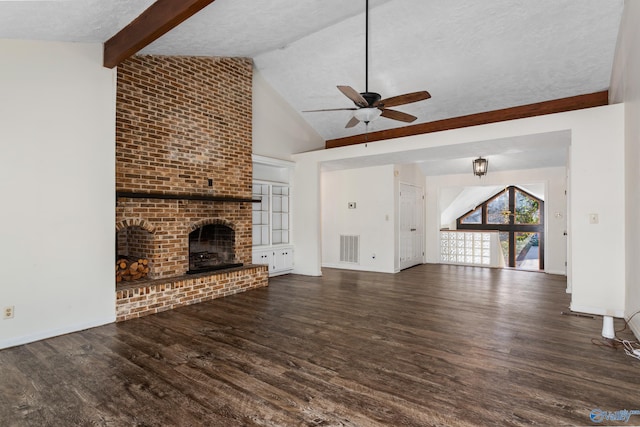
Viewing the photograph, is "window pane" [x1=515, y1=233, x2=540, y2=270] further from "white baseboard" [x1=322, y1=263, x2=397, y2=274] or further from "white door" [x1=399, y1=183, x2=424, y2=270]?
"white baseboard" [x1=322, y1=263, x2=397, y2=274]

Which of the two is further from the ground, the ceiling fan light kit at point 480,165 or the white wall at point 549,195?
the ceiling fan light kit at point 480,165

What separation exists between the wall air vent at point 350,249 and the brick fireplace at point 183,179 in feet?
8.62

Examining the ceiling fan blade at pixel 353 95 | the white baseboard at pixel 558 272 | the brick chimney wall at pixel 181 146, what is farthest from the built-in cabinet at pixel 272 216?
the white baseboard at pixel 558 272

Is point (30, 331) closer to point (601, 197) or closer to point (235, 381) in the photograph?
point (235, 381)

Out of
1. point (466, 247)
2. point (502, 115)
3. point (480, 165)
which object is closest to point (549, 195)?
point (480, 165)

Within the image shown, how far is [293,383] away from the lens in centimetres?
248

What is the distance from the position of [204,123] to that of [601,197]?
5365 mm

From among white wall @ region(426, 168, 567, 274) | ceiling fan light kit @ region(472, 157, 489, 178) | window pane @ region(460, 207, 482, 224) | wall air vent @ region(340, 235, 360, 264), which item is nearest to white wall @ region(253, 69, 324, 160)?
wall air vent @ region(340, 235, 360, 264)

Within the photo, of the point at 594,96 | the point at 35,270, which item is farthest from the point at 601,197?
the point at 35,270

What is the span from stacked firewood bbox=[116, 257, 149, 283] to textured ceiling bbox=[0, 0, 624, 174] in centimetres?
265

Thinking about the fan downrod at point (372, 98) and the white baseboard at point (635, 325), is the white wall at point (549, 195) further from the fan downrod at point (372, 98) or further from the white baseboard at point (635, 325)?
the fan downrod at point (372, 98)

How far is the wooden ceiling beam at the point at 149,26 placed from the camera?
2.99m

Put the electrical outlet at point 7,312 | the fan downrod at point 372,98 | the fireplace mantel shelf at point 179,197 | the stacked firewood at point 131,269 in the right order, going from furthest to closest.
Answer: the stacked firewood at point 131,269, the fireplace mantel shelf at point 179,197, the fan downrod at point 372,98, the electrical outlet at point 7,312

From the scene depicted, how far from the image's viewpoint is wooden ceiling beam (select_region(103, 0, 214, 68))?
2.99 metres
